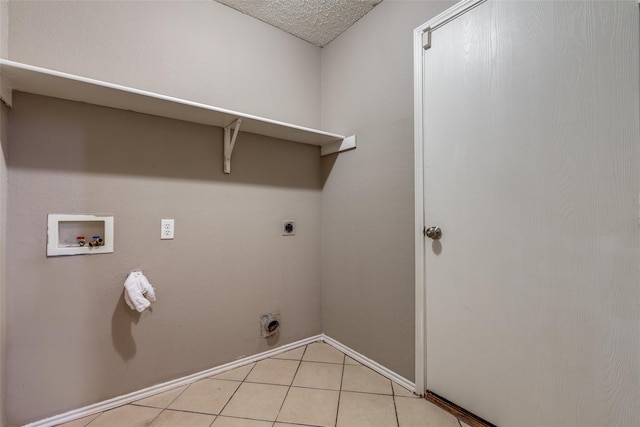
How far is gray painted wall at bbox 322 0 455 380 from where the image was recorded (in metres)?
1.59

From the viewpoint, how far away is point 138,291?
1.38 meters

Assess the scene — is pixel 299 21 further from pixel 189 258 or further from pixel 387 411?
pixel 387 411

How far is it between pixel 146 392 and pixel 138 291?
596 mm

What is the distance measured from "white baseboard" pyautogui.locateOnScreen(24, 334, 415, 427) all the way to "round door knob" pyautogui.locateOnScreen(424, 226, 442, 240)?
0.84 metres

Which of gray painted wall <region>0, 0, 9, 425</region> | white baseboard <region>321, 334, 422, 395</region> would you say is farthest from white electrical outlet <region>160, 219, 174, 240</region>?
white baseboard <region>321, 334, 422, 395</region>

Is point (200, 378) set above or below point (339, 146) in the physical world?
below

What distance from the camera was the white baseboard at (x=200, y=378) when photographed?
1312 mm

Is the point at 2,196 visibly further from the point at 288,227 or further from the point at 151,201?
the point at 288,227

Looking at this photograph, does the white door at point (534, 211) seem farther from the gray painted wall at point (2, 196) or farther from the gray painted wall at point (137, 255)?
the gray painted wall at point (2, 196)

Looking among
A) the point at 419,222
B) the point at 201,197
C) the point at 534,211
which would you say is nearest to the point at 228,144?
the point at 201,197

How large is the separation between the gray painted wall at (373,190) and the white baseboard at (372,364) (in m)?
0.03

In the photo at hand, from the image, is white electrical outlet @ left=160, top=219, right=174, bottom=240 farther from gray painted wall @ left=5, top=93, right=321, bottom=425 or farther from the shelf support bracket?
the shelf support bracket

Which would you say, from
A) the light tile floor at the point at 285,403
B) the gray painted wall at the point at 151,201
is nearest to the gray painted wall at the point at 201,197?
the gray painted wall at the point at 151,201

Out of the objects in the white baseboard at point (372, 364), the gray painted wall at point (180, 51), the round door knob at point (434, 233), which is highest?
the gray painted wall at point (180, 51)
